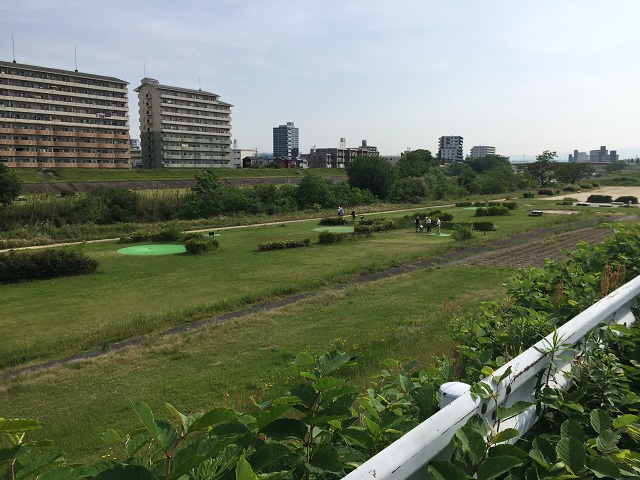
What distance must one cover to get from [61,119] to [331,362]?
3397 inches

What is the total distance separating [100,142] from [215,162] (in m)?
24.6

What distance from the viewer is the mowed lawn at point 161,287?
14.4 m

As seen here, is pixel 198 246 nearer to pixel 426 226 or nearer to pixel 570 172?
pixel 426 226

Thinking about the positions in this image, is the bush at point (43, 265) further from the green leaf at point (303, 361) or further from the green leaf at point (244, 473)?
the green leaf at point (244, 473)

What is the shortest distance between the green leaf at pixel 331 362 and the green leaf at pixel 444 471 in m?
0.58

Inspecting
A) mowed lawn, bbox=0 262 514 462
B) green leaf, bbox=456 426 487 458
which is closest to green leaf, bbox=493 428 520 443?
green leaf, bbox=456 426 487 458

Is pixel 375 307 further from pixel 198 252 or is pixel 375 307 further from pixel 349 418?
pixel 198 252

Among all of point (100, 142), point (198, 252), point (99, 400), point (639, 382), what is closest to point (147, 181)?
point (100, 142)

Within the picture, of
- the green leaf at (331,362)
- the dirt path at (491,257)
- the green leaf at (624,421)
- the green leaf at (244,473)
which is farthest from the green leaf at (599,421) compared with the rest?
the dirt path at (491,257)

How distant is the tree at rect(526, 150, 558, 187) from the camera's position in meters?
99.4

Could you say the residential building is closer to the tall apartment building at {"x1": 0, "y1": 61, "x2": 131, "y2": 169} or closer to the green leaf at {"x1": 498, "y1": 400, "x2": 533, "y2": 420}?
the tall apartment building at {"x1": 0, "y1": 61, "x2": 131, "y2": 169}

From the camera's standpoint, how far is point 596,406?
2.67m

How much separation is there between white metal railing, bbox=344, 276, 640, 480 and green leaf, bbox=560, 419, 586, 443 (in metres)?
0.23

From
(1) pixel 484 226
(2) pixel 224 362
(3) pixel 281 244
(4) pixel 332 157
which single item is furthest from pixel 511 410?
(4) pixel 332 157
